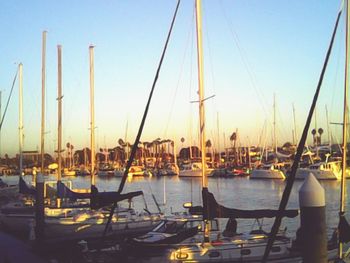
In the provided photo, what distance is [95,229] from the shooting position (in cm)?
2505

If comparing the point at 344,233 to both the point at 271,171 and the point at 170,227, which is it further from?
the point at 271,171

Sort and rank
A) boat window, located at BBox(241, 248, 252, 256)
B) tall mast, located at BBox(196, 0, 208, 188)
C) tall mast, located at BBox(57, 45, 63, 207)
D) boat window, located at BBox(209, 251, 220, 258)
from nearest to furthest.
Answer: boat window, located at BBox(209, 251, 220, 258) → boat window, located at BBox(241, 248, 252, 256) → tall mast, located at BBox(196, 0, 208, 188) → tall mast, located at BBox(57, 45, 63, 207)

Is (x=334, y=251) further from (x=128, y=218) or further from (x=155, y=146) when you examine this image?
(x=155, y=146)

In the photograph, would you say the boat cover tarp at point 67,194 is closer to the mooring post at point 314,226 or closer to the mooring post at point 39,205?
the mooring post at point 39,205

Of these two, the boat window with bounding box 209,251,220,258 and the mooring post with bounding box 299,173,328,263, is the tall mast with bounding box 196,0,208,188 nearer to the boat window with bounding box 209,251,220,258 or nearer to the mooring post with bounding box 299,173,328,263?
the boat window with bounding box 209,251,220,258

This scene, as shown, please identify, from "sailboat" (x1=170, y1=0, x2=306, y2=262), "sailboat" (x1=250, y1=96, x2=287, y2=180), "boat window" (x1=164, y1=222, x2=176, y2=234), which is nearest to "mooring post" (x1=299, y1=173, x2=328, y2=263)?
"sailboat" (x1=170, y1=0, x2=306, y2=262)

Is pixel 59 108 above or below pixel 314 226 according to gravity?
above

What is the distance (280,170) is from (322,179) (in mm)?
13575

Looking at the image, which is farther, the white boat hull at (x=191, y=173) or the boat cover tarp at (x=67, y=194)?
the white boat hull at (x=191, y=173)

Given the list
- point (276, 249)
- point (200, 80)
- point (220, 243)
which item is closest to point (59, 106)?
point (200, 80)

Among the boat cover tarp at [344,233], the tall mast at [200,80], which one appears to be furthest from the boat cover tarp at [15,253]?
the boat cover tarp at [344,233]

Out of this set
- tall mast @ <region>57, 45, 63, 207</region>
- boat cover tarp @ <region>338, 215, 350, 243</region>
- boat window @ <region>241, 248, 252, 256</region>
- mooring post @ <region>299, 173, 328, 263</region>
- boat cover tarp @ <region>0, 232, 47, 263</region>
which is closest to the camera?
mooring post @ <region>299, 173, 328, 263</region>

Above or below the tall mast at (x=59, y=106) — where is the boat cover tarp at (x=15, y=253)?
below

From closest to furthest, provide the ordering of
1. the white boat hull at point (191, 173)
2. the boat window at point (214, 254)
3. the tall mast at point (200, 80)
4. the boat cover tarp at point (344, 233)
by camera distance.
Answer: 1. the boat cover tarp at point (344, 233)
2. the boat window at point (214, 254)
3. the tall mast at point (200, 80)
4. the white boat hull at point (191, 173)
